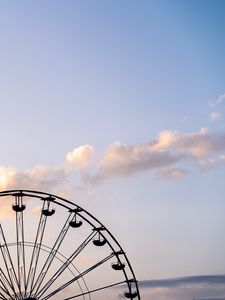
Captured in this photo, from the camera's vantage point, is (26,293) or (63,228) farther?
(63,228)

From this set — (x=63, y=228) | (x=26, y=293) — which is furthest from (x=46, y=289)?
(x=63, y=228)

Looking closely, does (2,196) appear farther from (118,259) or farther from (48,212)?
(118,259)

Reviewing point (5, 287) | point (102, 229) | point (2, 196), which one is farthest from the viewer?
point (102, 229)

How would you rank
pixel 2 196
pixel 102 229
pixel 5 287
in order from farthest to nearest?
pixel 102 229 → pixel 2 196 → pixel 5 287

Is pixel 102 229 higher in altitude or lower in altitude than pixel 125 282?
higher

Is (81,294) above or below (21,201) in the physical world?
below

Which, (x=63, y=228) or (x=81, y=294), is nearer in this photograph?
(x=81, y=294)

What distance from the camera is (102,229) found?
4059 centimetres

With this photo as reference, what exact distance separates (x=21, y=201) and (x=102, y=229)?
226 inches

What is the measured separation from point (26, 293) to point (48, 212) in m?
6.19

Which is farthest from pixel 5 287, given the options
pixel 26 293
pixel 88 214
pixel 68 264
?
pixel 88 214

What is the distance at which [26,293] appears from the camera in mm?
36625

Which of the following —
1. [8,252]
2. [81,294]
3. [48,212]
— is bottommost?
[81,294]

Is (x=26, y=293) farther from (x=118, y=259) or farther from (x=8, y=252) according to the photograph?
(x=118, y=259)
